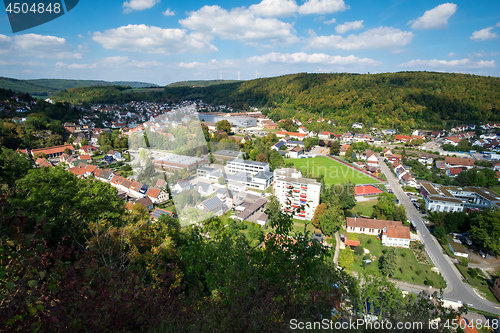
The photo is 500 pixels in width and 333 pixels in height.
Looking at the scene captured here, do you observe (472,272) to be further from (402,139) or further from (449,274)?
(402,139)

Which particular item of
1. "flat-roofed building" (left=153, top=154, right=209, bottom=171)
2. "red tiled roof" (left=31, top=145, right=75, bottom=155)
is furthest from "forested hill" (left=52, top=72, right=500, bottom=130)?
"red tiled roof" (left=31, top=145, right=75, bottom=155)

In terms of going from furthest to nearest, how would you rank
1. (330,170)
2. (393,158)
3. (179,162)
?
(393,158) → (330,170) → (179,162)

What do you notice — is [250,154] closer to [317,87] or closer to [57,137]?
[57,137]

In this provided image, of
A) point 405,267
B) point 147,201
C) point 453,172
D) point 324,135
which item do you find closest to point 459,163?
point 453,172

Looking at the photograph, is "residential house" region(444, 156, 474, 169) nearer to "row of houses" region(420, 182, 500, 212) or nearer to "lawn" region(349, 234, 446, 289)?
"row of houses" region(420, 182, 500, 212)

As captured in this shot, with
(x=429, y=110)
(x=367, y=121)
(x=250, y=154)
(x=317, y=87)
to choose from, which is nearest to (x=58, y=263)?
(x=250, y=154)

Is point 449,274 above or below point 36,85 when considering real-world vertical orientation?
below
